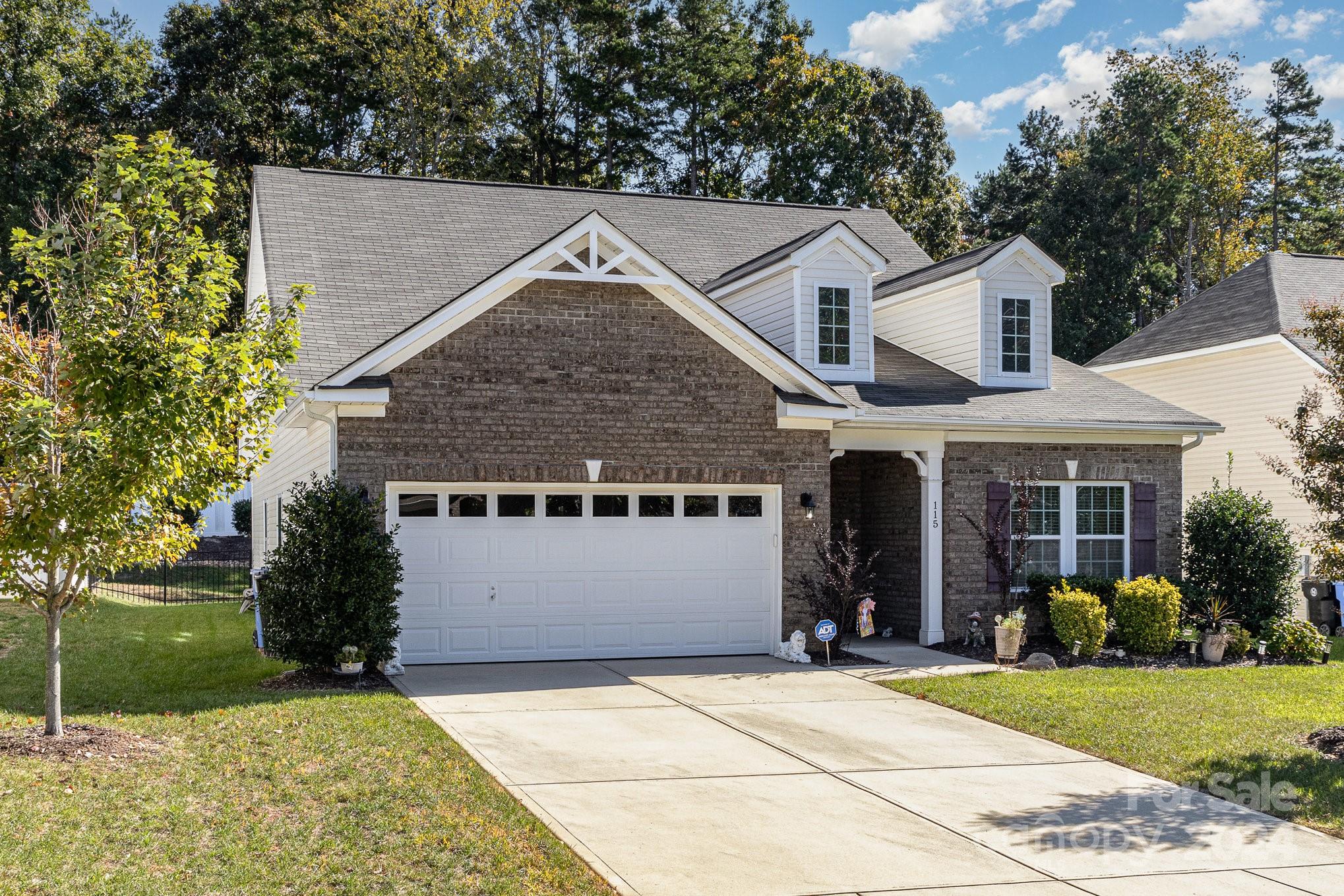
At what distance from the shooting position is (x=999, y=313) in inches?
718

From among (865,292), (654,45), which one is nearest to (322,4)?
(654,45)

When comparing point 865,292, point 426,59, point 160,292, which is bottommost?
point 160,292

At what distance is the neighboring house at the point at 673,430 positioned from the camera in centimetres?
1420

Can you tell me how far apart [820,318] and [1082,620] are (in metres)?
5.58

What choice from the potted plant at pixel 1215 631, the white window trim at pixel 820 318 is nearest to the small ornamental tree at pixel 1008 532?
the potted plant at pixel 1215 631

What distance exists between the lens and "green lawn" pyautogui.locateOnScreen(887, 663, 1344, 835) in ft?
30.7

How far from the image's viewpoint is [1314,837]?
25.6 ft

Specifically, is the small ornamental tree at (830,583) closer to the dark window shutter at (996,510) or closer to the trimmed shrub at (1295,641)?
the dark window shutter at (996,510)

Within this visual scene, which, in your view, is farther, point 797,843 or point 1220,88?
point 1220,88

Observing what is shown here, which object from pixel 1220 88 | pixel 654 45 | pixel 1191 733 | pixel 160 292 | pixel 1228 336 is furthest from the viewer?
pixel 1220 88

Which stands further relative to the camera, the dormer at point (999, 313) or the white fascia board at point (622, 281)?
the dormer at point (999, 313)

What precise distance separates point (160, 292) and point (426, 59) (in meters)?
29.2

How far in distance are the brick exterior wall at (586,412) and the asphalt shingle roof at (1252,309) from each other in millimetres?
12191

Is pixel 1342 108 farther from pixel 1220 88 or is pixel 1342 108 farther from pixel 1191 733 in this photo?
pixel 1191 733
